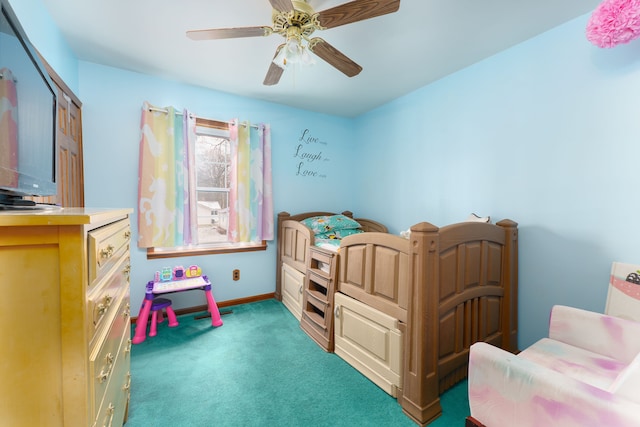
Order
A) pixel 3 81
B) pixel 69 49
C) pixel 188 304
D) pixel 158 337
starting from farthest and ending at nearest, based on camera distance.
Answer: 1. pixel 188 304
2. pixel 158 337
3. pixel 69 49
4. pixel 3 81

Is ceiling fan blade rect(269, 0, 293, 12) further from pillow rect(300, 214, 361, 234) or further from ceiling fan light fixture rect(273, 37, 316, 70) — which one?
pillow rect(300, 214, 361, 234)

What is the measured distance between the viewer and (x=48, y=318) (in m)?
0.64

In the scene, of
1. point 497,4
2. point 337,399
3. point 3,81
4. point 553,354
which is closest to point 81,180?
point 3,81

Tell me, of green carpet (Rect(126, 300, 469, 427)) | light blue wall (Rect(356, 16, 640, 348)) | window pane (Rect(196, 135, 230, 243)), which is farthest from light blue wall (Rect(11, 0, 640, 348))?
green carpet (Rect(126, 300, 469, 427))

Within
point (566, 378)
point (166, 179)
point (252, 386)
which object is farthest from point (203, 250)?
point (566, 378)

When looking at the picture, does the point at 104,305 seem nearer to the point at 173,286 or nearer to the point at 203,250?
the point at 173,286

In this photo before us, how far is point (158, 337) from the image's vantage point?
222 cm

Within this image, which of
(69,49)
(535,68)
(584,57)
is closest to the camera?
(584,57)

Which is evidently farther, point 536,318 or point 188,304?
point 188,304

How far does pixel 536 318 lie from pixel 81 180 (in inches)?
148

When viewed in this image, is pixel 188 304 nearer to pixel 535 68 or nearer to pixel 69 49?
pixel 69 49

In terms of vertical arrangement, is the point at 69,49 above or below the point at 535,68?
above

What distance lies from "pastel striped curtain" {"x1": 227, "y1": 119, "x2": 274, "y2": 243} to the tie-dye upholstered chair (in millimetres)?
2358

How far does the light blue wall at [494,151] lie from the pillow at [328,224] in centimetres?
42
